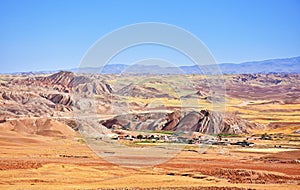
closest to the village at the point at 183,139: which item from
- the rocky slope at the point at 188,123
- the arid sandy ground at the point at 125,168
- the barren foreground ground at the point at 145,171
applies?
the arid sandy ground at the point at 125,168

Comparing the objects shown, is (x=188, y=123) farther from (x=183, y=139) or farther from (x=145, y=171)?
(x=145, y=171)

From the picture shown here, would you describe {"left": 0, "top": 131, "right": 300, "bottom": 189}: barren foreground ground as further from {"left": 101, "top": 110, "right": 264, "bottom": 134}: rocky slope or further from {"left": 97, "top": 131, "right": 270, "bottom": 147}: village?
{"left": 101, "top": 110, "right": 264, "bottom": 134}: rocky slope

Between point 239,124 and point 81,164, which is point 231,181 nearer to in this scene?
point 81,164

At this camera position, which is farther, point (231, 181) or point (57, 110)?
point (57, 110)

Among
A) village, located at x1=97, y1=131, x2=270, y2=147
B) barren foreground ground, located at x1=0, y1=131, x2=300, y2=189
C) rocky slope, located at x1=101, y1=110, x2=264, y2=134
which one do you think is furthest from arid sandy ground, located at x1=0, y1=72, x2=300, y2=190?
rocky slope, located at x1=101, y1=110, x2=264, y2=134

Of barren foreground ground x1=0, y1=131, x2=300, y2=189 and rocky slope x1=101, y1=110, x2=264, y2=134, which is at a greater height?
rocky slope x1=101, y1=110, x2=264, y2=134

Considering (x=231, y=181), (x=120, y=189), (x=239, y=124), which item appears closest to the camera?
(x=120, y=189)

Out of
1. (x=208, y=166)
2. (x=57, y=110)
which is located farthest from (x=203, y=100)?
(x=208, y=166)

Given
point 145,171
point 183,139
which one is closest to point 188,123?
point 183,139
